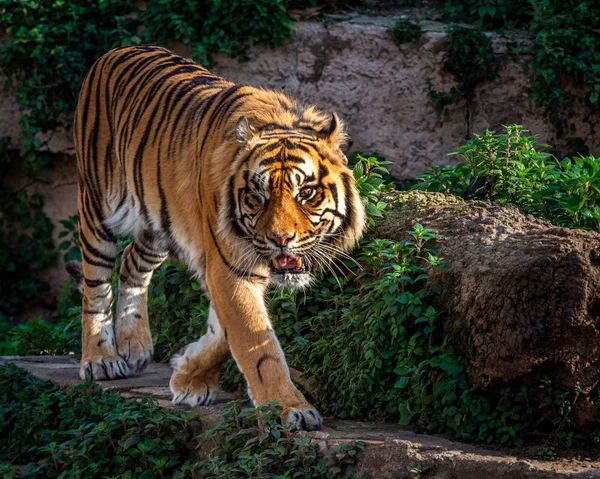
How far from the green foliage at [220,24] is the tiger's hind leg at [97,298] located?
116 inches

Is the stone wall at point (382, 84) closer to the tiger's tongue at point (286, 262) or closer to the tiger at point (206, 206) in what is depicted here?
the tiger at point (206, 206)

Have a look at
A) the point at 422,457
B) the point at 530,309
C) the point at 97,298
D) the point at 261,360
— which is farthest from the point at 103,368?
the point at 530,309

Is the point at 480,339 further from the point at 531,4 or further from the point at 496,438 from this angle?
the point at 531,4

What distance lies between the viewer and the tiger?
4312 mm

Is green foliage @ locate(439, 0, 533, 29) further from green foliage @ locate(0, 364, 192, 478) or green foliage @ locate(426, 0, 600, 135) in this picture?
green foliage @ locate(0, 364, 192, 478)

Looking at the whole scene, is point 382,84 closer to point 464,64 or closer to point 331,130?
point 464,64

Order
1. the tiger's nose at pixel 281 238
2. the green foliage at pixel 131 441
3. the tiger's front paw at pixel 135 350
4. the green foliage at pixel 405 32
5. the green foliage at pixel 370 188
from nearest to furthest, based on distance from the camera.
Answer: the green foliage at pixel 131 441 → the tiger's nose at pixel 281 238 → the green foliage at pixel 370 188 → the tiger's front paw at pixel 135 350 → the green foliage at pixel 405 32

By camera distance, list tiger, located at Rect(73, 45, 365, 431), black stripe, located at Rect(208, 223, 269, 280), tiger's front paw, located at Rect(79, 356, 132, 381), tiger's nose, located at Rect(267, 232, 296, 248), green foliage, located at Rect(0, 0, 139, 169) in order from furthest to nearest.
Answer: green foliage, located at Rect(0, 0, 139, 169), tiger's front paw, located at Rect(79, 356, 132, 381), black stripe, located at Rect(208, 223, 269, 280), tiger, located at Rect(73, 45, 365, 431), tiger's nose, located at Rect(267, 232, 296, 248)

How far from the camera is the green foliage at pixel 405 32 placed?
8281mm

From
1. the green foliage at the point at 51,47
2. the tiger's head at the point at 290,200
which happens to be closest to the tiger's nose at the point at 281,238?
the tiger's head at the point at 290,200

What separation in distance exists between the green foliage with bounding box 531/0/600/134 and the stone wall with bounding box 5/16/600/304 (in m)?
0.26

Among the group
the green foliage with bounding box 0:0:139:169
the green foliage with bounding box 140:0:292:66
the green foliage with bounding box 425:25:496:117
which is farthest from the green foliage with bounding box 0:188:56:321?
the green foliage with bounding box 425:25:496:117

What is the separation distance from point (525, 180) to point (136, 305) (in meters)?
2.38

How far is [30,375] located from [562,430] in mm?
3182
